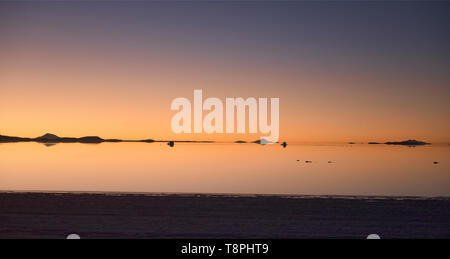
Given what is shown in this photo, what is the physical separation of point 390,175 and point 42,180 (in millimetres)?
15277

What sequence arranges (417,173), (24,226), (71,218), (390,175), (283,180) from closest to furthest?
(24,226), (71,218), (283,180), (390,175), (417,173)

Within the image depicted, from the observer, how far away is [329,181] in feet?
62.9

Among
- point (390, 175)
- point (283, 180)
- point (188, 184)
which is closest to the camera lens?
point (188, 184)

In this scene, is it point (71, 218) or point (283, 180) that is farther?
point (283, 180)
